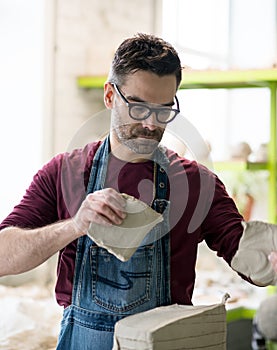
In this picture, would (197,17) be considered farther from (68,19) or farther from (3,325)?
(3,325)

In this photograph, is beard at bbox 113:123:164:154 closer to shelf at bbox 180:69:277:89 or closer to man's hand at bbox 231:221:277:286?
man's hand at bbox 231:221:277:286

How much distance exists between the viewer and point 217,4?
5.33 m

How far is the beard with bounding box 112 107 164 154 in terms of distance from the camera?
62.9 inches

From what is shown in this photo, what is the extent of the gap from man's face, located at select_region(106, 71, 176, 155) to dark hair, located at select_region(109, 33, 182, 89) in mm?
15

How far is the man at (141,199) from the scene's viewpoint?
5.28ft

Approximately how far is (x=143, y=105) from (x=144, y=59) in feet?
0.36

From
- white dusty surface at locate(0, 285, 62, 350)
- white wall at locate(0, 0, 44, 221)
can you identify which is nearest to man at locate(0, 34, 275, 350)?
white dusty surface at locate(0, 285, 62, 350)

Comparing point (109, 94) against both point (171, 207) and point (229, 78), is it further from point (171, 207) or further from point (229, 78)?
point (229, 78)

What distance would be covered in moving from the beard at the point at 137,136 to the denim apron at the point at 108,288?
6.0 inches

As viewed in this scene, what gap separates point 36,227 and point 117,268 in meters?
0.21

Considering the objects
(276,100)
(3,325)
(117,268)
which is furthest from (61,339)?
(276,100)

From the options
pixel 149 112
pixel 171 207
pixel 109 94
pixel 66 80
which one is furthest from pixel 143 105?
pixel 66 80

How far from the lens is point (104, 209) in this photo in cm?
145

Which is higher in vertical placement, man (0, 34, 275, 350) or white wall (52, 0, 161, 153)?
white wall (52, 0, 161, 153)
